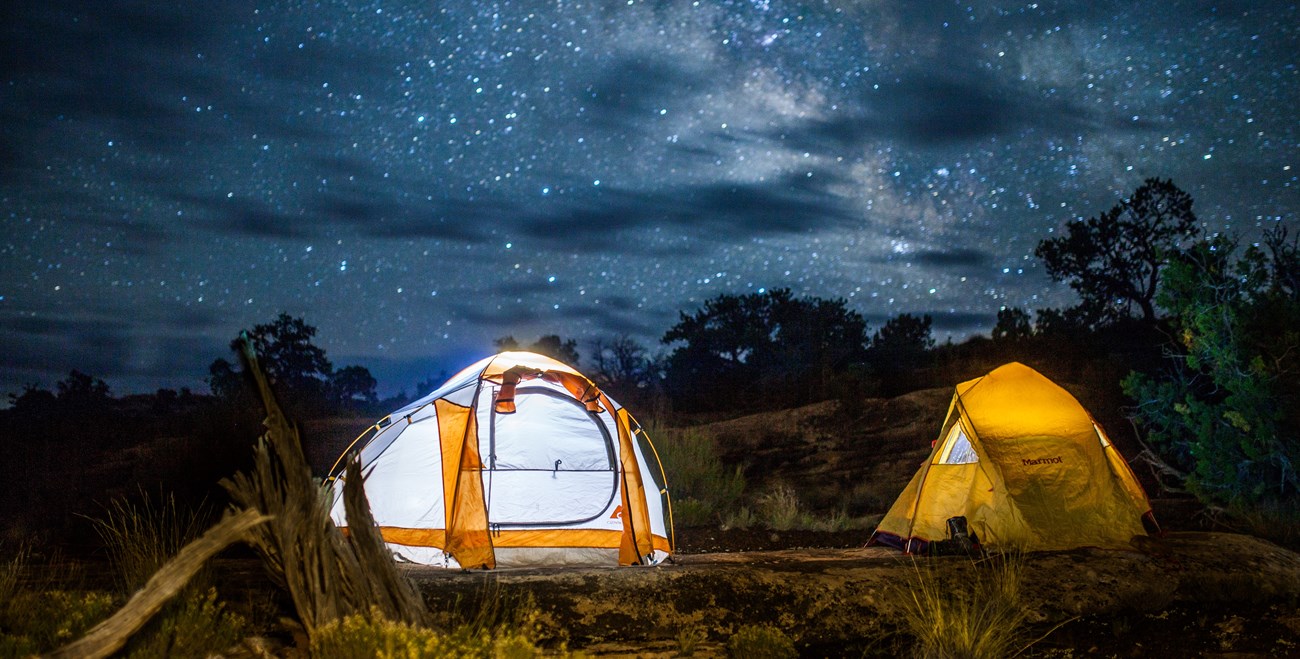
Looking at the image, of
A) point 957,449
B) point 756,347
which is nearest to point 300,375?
point 756,347

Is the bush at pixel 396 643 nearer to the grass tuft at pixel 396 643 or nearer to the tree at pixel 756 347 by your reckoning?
the grass tuft at pixel 396 643

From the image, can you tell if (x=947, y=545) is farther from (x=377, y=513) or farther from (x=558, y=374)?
(x=377, y=513)

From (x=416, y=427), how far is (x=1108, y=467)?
721 cm

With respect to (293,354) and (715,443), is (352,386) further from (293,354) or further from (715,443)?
(715,443)

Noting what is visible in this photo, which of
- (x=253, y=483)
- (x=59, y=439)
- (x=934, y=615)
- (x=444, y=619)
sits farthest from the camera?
(x=59, y=439)

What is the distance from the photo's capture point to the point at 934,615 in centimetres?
605

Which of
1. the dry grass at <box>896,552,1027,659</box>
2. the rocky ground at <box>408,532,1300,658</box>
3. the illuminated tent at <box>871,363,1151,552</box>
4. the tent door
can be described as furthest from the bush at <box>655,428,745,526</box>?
the dry grass at <box>896,552,1027,659</box>

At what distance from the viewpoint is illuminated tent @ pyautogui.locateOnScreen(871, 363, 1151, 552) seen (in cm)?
901

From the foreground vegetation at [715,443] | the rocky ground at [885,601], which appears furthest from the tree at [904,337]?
the rocky ground at [885,601]

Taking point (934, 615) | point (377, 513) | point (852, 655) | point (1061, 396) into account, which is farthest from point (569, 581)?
point (1061, 396)

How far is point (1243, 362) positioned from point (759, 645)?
868cm

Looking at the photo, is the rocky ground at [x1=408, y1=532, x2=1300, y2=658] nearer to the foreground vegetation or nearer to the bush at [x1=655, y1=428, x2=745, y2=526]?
the foreground vegetation

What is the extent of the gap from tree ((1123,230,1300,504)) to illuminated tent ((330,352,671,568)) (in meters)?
7.21

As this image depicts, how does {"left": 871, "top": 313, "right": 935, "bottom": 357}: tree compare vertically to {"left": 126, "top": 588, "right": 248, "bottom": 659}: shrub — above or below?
above
